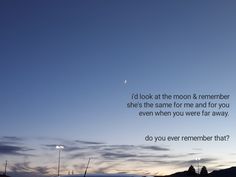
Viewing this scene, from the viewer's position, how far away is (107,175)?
11352mm

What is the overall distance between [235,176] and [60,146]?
150295 mm

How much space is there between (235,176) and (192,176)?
794 inches

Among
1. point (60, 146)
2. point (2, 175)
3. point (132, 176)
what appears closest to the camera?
point (132, 176)

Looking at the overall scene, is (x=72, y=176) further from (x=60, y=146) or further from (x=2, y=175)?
(x=2, y=175)

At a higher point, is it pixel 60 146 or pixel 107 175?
pixel 60 146

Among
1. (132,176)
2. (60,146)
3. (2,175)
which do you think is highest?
(2,175)

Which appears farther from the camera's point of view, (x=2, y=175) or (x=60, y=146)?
(x=2, y=175)

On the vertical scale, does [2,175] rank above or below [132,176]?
above

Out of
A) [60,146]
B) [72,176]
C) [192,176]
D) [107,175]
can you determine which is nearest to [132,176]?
[107,175]

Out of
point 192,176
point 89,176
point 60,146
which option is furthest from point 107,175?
point 192,176

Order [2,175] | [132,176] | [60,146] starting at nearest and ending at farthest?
[132,176], [60,146], [2,175]

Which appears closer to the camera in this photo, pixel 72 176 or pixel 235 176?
pixel 72 176

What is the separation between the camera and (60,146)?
67062 mm

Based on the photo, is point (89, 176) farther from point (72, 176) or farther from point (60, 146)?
point (60, 146)
